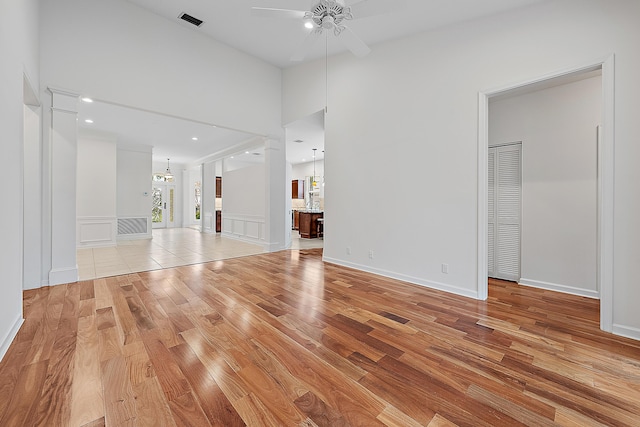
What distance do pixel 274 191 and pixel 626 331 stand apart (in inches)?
218

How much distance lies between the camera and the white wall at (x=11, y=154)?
79.0 inches

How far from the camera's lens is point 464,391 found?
1.62 m

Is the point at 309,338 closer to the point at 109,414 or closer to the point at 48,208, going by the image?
the point at 109,414

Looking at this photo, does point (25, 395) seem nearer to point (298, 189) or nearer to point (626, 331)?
point (626, 331)

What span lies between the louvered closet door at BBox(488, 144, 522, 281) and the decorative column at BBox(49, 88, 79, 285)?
615 cm

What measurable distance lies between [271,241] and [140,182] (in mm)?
5569

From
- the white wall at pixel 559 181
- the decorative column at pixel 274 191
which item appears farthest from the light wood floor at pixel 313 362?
the decorative column at pixel 274 191

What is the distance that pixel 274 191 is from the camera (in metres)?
6.12

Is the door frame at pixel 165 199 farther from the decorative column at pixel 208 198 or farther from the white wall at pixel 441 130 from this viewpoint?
the white wall at pixel 441 130

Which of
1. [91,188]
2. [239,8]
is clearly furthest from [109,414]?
[91,188]

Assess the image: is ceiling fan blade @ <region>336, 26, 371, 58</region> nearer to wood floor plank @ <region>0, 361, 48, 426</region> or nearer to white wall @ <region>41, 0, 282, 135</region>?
white wall @ <region>41, 0, 282, 135</region>

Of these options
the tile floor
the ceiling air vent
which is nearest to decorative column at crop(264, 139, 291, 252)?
the tile floor

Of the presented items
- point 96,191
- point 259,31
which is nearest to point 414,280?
point 259,31

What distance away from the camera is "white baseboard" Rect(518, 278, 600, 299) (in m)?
3.34
